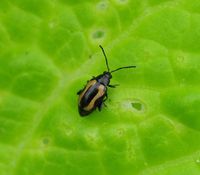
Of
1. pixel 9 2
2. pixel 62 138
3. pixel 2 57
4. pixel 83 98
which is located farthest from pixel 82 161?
pixel 9 2

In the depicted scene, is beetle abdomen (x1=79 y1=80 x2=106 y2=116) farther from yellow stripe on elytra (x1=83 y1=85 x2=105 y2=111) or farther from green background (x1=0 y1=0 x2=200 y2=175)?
green background (x1=0 y1=0 x2=200 y2=175)

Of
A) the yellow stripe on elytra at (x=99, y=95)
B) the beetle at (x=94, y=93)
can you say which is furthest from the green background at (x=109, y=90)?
the yellow stripe on elytra at (x=99, y=95)

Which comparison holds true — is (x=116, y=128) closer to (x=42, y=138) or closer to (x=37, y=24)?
(x=42, y=138)

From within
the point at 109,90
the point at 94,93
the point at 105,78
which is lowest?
the point at 109,90

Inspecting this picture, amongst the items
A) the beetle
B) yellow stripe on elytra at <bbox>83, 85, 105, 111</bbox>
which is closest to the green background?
the beetle

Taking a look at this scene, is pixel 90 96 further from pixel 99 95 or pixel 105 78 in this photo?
pixel 105 78

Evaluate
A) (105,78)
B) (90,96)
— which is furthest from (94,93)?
(105,78)
